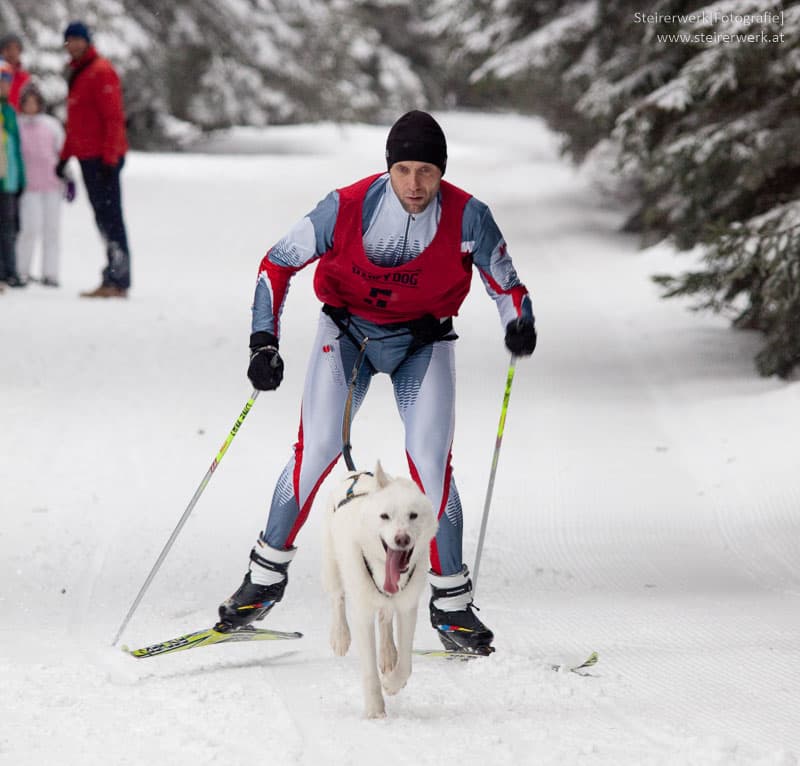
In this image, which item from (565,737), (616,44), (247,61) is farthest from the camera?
(247,61)

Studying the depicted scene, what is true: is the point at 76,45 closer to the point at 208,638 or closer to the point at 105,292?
the point at 105,292

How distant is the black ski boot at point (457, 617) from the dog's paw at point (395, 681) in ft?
2.00

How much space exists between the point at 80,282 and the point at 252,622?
1013 cm

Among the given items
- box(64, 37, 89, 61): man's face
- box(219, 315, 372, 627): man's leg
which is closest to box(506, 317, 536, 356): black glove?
box(219, 315, 372, 627): man's leg

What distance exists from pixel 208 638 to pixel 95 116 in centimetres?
841

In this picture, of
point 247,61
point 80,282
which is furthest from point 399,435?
point 247,61

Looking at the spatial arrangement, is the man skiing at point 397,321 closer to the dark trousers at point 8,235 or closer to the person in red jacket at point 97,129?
the person in red jacket at point 97,129

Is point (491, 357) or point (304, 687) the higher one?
point (304, 687)

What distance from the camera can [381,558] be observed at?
397cm

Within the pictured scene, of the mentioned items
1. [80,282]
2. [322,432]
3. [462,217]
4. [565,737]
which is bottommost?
[80,282]

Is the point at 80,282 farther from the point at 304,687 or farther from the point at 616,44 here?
the point at 304,687

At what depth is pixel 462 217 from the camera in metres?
4.63

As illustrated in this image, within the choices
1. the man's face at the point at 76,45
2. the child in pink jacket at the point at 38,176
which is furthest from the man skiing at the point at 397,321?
the child in pink jacket at the point at 38,176

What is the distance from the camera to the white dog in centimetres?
387
